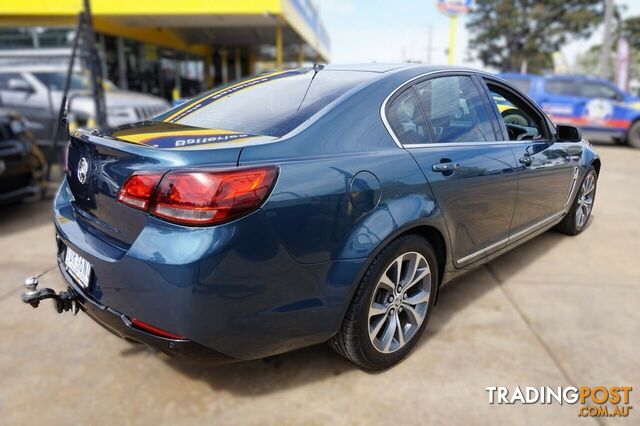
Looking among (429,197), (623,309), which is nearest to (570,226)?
(623,309)

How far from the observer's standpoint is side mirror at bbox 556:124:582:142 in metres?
3.77

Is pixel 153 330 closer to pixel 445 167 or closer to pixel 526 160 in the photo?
pixel 445 167

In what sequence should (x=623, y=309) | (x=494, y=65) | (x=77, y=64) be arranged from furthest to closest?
(x=494, y=65) < (x=77, y=64) < (x=623, y=309)

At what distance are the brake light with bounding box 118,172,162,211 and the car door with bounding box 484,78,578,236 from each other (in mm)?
2239

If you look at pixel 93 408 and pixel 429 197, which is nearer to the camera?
pixel 93 408

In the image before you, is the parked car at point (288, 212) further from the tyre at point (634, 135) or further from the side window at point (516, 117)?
the tyre at point (634, 135)

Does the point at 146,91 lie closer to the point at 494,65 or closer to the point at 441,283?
the point at 441,283

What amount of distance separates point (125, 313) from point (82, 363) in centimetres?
82

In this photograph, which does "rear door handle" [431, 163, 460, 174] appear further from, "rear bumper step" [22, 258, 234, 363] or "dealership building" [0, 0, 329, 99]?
"dealership building" [0, 0, 329, 99]

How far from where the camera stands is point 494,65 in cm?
4778

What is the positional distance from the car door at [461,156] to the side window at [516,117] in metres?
0.22

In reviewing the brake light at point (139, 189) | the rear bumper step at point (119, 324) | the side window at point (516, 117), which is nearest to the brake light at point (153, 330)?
the rear bumper step at point (119, 324)

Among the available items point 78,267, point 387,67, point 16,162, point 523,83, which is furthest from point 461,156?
point 523,83

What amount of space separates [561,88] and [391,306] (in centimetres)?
1204
